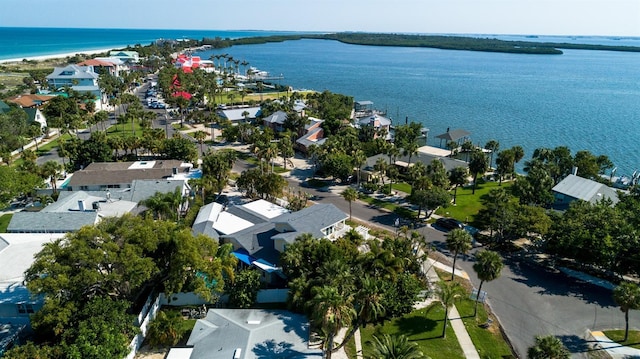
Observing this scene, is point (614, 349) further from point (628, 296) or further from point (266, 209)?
point (266, 209)

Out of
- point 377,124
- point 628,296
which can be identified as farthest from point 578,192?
point 377,124

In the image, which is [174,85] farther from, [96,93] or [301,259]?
[301,259]

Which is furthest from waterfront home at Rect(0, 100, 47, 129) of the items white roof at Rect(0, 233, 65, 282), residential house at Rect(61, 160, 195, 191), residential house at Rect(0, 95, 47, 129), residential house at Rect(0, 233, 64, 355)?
residential house at Rect(0, 233, 64, 355)

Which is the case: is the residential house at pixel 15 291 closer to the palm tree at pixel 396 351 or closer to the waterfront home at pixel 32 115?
the palm tree at pixel 396 351

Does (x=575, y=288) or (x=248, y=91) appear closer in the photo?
(x=575, y=288)

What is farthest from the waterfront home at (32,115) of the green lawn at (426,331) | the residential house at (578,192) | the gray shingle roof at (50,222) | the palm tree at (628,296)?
the palm tree at (628,296)

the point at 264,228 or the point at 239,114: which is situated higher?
the point at 239,114

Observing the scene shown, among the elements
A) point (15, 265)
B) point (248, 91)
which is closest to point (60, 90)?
point (248, 91)
